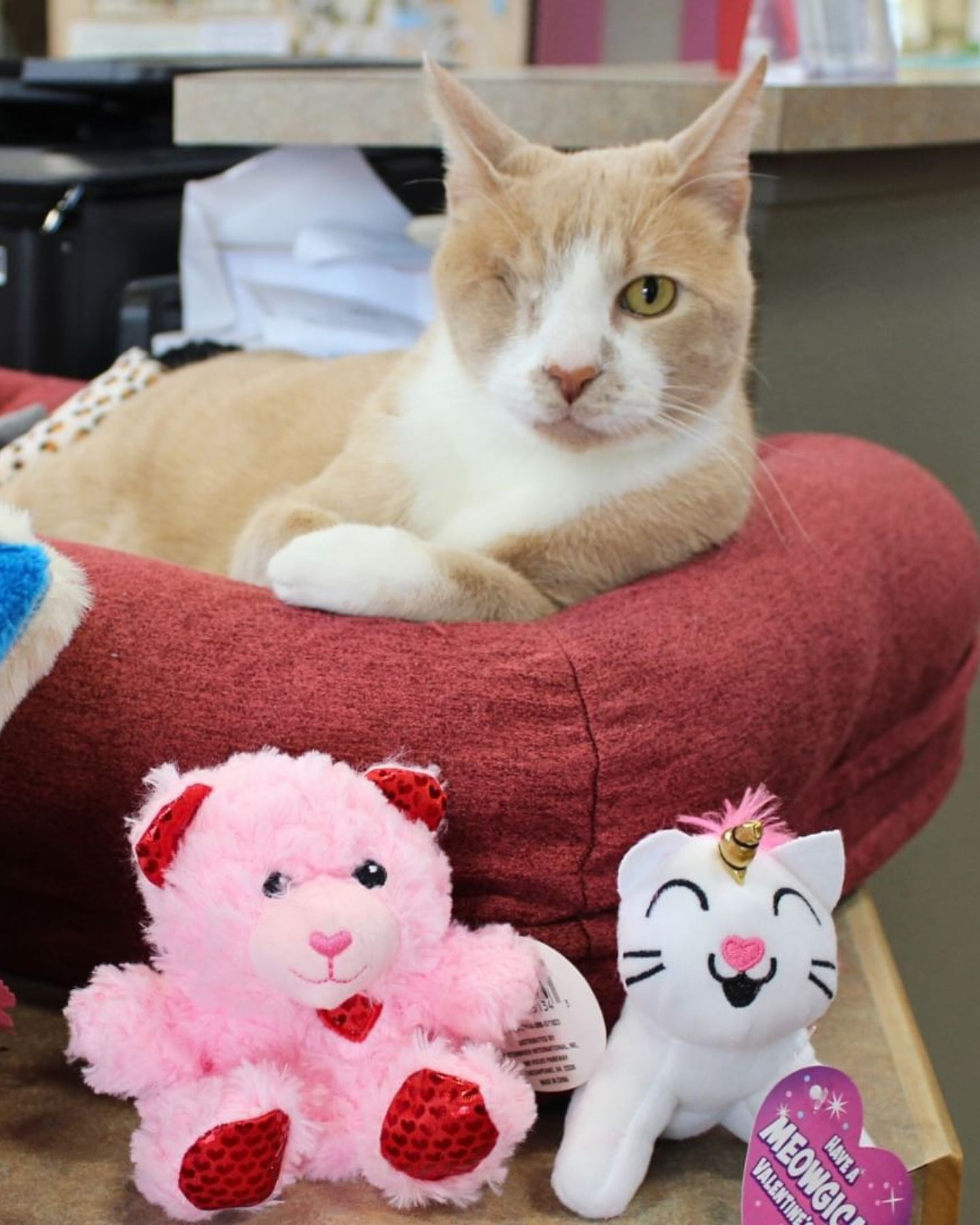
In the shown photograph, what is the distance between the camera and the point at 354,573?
3.31 feet

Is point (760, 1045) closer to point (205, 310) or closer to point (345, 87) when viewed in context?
point (345, 87)

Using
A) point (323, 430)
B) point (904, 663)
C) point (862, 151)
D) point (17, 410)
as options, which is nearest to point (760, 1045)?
point (904, 663)

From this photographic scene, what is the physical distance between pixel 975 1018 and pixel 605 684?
1172 mm

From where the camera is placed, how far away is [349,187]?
198 centimetres

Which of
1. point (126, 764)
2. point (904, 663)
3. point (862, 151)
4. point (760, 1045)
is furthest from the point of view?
point (862, 151)

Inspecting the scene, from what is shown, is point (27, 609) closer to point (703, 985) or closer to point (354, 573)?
point (354, 573)

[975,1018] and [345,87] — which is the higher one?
[345,87]

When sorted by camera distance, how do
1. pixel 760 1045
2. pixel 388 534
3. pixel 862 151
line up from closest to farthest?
pixel 760 1045, pixel 388 534, pixel 862 151

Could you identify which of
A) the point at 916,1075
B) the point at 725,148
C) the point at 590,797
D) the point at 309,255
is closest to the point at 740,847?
the point at 590,797

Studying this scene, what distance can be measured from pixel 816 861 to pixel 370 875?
0.83ft

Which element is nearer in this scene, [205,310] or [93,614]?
[93,614]

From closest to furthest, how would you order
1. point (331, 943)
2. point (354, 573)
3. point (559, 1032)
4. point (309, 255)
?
point (331, 943) → point (559, 1032) → point (354, 573) → point (309, 255)

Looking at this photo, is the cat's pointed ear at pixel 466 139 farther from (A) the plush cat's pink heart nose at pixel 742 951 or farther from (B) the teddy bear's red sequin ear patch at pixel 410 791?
(A) the plush cat's pink heart nose at pixel 742 951

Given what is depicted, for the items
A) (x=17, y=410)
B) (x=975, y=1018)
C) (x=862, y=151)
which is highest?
(x=862, y=151)
